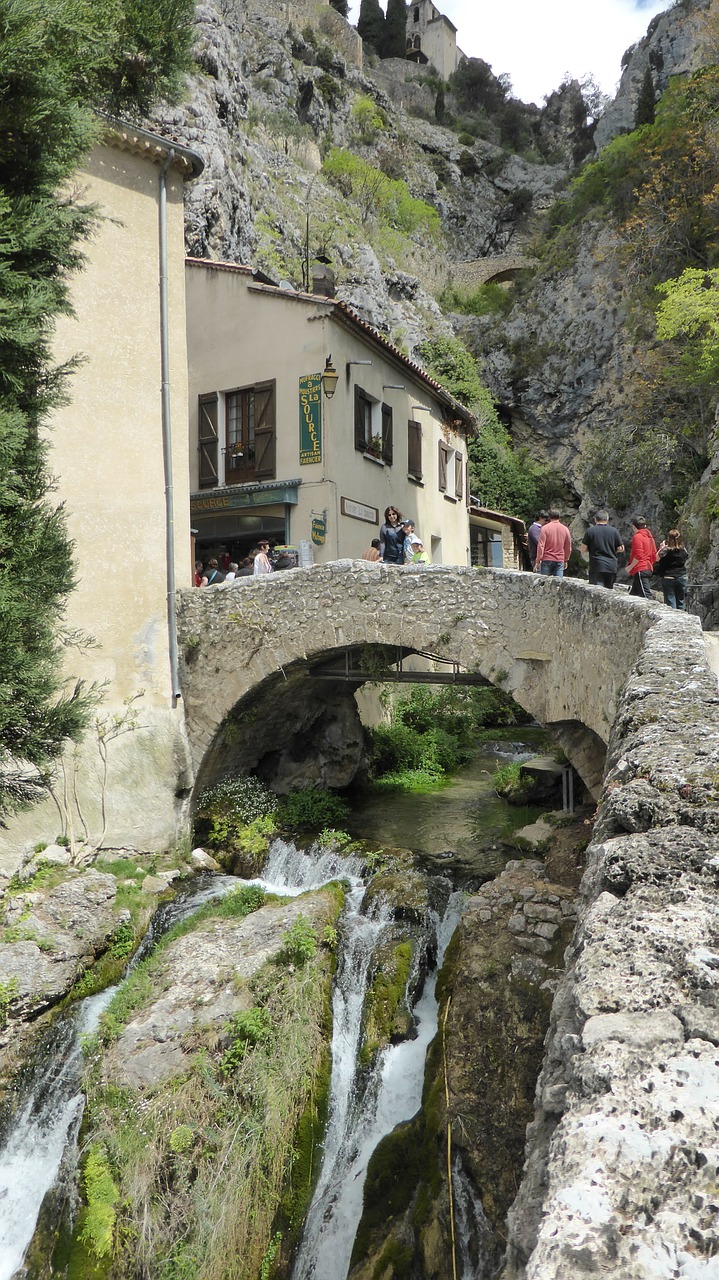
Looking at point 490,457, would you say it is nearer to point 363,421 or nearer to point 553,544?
point 363,421

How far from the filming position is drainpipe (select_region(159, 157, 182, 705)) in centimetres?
1145

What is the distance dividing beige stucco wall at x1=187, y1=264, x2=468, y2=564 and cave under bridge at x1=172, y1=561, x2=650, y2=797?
3.81 meters

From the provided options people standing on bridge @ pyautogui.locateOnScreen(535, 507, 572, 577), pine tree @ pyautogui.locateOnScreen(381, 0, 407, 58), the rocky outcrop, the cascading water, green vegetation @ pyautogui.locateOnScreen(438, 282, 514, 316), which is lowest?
the cascading water

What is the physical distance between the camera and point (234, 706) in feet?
38.7

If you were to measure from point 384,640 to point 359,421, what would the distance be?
7.11 m

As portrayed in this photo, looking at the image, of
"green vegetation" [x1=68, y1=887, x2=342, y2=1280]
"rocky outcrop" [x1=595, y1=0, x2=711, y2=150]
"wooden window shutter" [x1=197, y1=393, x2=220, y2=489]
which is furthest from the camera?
"rocky outcrop" [x1=595, y1=0, x2=711, y2=150]

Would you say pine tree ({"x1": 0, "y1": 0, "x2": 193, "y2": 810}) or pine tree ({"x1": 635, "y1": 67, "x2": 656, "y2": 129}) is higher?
pine tree ({"x1": 635, "y1": 67, "x2": 656, "y2": 129})

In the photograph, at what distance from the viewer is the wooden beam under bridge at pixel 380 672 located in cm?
1152

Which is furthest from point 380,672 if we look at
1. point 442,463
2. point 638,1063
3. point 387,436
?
point 442,463

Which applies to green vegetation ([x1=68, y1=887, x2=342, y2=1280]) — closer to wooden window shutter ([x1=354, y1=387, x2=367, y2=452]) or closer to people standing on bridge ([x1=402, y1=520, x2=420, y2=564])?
people standing on bridge ([x1=402, y1=520, x2=420, y2=564])

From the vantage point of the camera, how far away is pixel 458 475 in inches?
899

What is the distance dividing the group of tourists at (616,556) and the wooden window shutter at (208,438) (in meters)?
7.88

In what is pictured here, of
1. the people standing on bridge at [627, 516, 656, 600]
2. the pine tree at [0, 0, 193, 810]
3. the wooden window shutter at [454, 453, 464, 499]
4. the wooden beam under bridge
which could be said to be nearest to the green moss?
the pine tree at [0, 0, 193, 810]

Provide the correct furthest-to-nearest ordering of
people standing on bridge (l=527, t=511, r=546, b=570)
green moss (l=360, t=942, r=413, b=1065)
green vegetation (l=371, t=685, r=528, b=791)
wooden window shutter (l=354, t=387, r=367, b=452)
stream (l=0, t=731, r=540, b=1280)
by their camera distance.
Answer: wooden window shutter (l=354, t=387, r=367, b=452), green vegetation (l=371, t=685, r=528, b=791), people standing on bridge (l=527, t=511, r=546, b=570), green moss (l=360, t=942, r=413, b=1065), stream (l=0, t=731, r=540, b=1280)
